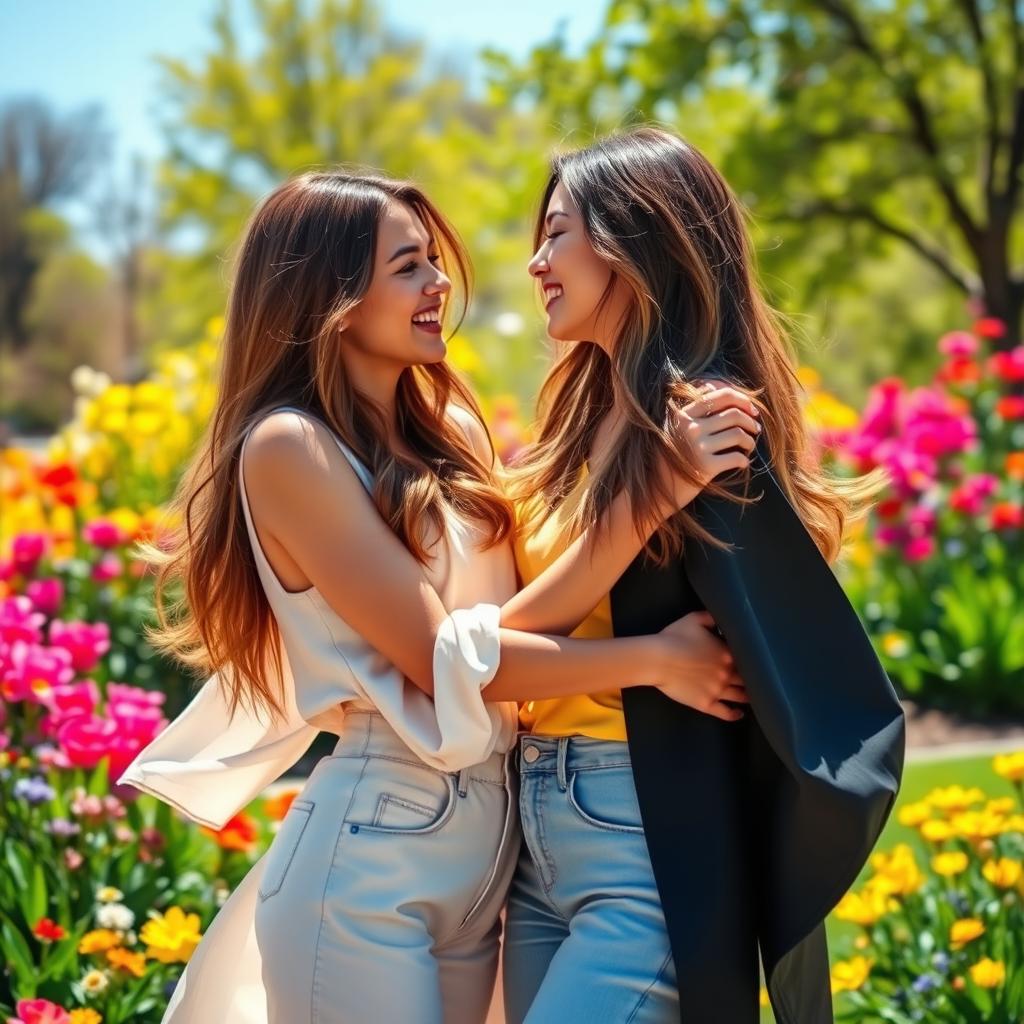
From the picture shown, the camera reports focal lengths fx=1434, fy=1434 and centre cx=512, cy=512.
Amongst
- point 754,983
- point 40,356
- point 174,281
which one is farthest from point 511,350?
point 40,356

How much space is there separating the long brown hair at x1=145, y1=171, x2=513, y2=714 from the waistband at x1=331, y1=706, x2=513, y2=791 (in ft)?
0.81

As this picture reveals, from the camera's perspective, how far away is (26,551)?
19.7 ft

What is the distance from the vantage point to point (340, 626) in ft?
7.63

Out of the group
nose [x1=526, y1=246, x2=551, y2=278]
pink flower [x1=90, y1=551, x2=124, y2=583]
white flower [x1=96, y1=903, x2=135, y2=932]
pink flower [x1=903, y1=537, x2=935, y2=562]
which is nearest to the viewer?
nose [x1=526, y1=246, x2=551, y2=278]

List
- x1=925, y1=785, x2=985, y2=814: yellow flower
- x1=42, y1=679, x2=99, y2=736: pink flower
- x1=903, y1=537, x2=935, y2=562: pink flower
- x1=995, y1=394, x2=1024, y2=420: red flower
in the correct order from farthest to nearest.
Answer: x1=995, y1=394, x2=1024, y2=420: red flower
x1=903, y1=537, x2=935, y2=562: pink flower
x1=42, y1=679, x2=99, y2=736: pink flower
x1=925, y1=785, x2=985, y2=814: yellow flower

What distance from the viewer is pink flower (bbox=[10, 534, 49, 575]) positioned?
5.99 meters

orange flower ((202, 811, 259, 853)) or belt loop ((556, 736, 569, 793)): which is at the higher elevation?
belt loop ((556, 736, 569, 793))

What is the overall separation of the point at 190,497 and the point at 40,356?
4216cm

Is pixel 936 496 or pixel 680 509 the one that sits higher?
pixel 680 509

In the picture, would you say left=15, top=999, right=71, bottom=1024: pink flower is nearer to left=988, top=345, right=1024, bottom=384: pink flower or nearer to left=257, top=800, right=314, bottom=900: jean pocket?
left=257, top=800, right=314, bottom=900: jean pocket

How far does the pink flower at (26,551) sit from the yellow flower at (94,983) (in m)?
3.30

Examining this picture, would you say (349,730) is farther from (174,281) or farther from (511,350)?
(174,281)

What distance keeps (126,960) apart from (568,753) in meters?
1.19

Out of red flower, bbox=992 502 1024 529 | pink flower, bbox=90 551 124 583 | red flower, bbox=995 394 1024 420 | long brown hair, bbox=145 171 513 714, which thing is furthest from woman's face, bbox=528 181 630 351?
red flower, bbox=995 394 1024 420
